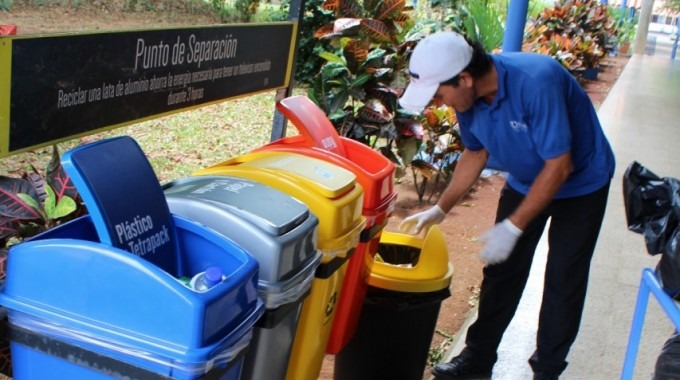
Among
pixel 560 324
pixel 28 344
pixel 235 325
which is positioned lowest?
pixel 560 324

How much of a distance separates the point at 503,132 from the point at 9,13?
3063 millimetres

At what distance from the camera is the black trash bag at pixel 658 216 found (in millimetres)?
2465

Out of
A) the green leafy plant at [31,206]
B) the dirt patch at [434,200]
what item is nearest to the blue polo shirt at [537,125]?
the dirt patch at [434,200]

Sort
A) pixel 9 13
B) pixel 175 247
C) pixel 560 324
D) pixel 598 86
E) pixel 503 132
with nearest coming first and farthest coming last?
pixel 175 247, pixel 503 132, pixel 560 324, pixel 9 13, pixel 598 86

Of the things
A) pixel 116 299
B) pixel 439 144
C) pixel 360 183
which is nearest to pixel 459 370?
pixel 360 183

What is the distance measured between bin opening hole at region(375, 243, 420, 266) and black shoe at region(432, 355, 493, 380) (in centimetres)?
57

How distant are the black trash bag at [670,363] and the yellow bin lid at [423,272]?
0.95 meters

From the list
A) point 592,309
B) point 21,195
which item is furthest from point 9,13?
point 592,309

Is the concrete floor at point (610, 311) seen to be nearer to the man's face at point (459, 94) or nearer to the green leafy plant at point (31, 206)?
the man's face at point (459, 94)

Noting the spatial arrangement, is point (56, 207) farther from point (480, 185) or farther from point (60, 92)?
point (480, 185)

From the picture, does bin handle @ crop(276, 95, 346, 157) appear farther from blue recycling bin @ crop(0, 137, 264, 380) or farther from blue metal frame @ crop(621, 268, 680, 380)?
blue metal frame @ crop(621, 268, 680, 380)

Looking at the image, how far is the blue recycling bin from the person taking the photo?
1.76m

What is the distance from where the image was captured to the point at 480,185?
7.68 m

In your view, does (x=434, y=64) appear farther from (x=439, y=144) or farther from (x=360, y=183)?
(x=439, y=144)
